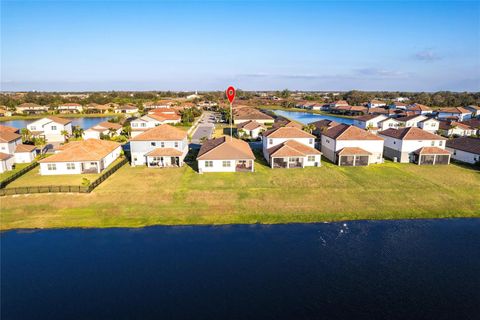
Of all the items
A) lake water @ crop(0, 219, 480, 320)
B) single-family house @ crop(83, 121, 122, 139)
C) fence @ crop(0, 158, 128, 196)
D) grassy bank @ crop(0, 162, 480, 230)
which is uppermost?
single-family house @ crop(83, 121, 122, 139)

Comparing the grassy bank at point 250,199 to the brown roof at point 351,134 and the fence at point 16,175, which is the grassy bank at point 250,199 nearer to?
the fence at point 16,175

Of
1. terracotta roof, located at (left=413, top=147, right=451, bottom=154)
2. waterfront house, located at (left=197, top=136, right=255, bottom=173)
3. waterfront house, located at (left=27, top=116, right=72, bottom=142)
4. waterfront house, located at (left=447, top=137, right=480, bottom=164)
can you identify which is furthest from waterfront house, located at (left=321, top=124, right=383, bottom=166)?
waterfront house, located at (left=27, top=116, right=72, bottom=142)

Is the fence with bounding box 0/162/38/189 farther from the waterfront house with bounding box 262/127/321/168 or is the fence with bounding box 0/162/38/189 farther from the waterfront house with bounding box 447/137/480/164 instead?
the waterfront house with bounding box 447/137/480/164

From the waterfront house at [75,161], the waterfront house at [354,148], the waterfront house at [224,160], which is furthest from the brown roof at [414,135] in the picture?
the waterfront house at [75,161]

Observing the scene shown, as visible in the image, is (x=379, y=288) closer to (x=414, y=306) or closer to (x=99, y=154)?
(x=414, y=306)

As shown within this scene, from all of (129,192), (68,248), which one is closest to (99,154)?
(129,192)
